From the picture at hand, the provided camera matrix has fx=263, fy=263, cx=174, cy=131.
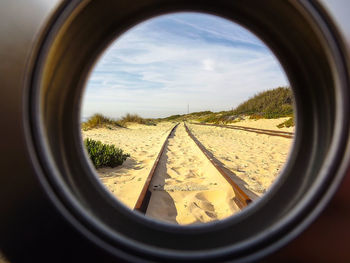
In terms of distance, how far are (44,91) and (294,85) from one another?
3.86 feet

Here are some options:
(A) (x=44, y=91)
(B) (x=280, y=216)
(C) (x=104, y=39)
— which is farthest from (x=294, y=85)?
(A) (x=44, y=91)

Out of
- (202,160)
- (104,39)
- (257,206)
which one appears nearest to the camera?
(257,206)

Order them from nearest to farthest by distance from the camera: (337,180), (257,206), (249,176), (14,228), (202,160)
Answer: (337,180), (14,228), (257,206), (249,176), (202,160)

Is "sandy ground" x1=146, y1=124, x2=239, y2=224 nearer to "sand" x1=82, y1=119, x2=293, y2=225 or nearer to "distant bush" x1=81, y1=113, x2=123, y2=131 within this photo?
"sand" x1=82, y1=119, x2=293, y2=225

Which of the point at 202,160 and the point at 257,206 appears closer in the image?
the point at 257,206

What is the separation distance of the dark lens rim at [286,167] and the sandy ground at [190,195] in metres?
1.65

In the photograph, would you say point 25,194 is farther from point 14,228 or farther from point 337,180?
point 337,180

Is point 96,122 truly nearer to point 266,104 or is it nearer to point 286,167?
point 286,167

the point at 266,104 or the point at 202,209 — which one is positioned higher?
the point at 266,104

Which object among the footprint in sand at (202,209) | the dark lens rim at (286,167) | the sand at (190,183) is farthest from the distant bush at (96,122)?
the dark lens rim at (286,167)

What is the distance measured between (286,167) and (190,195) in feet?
7.53

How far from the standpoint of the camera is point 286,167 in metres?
1.35

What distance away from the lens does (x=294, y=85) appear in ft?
4.31

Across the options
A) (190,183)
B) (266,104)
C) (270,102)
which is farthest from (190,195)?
(266,104)
